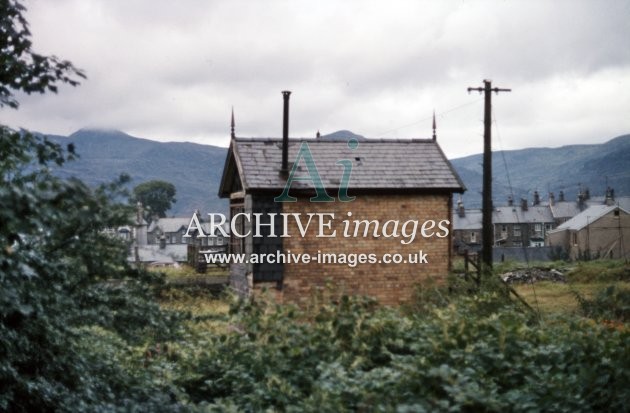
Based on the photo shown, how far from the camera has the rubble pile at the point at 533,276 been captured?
31766 millimetres

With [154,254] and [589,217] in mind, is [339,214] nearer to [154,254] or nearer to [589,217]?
[154,254]

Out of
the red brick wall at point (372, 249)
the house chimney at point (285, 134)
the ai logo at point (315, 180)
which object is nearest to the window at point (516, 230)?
the red brick wall at point (372, 249)

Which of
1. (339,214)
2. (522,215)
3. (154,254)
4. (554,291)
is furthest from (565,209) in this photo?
(154,254)

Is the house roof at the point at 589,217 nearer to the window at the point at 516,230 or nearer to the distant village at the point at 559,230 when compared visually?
the distant village at the point at 559,230

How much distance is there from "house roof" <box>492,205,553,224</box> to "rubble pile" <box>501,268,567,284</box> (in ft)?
114

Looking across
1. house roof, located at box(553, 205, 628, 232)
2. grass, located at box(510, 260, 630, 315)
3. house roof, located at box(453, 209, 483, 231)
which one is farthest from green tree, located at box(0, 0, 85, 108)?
house roof, located at box(453, 209, 483, 231)

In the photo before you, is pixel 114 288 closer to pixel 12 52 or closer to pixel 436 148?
pixel 12 52

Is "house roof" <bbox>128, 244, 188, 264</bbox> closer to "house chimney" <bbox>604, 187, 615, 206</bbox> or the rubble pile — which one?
the rubble pile

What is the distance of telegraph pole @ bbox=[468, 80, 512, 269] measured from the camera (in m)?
18.4

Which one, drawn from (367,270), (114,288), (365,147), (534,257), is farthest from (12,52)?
(534,257)

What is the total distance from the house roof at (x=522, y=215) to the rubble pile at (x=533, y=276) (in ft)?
114

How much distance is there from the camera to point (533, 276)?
32281 millimetres

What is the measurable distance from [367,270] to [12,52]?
38.5 ft

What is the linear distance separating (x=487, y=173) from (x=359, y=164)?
4.16 meters
